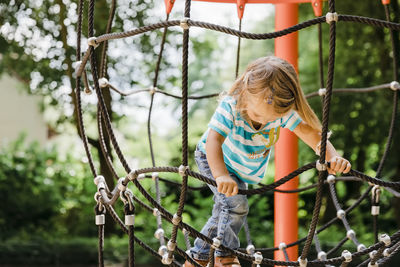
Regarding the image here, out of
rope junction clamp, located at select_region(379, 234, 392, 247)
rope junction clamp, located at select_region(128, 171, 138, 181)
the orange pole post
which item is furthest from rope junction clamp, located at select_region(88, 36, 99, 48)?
the orange pole post

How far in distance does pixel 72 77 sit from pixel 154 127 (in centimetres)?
199

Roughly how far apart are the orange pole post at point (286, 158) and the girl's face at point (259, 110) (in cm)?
83

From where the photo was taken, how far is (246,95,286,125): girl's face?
1.20 m

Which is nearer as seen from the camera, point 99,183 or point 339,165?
point 339,165

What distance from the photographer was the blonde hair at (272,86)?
1.19 meters

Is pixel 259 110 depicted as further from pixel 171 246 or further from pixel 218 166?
pixel 171 246

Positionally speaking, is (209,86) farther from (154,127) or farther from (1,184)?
(1,184)

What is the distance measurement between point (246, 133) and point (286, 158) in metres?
0.79

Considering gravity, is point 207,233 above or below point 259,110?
below

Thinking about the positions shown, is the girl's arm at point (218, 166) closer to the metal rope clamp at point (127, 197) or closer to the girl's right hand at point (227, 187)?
the girl's right hand at point (227, 187)

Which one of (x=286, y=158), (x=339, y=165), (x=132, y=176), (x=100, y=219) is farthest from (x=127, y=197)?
(x=286, y=158)

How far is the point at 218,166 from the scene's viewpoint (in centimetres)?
116

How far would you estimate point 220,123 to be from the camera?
1248 millimetres

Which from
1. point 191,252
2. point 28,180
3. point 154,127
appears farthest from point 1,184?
point 191,252
